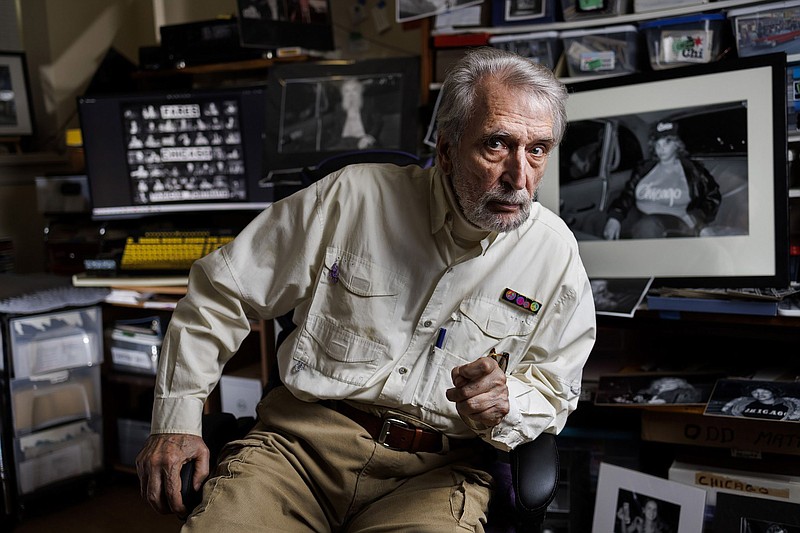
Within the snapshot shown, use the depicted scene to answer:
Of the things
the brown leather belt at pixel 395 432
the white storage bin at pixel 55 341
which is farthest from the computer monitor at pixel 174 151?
the brown leather belt at pixel 395 432

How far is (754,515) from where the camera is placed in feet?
5.66

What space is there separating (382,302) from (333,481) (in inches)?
13.5

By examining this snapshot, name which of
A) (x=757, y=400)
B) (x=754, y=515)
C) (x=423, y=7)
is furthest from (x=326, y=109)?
(x=754, y=515)

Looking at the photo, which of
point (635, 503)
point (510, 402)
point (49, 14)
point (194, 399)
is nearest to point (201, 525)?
point (194, 399)

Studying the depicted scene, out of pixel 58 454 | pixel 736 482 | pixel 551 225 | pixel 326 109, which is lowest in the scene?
pixel 58 454

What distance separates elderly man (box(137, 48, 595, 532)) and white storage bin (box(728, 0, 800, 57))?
737 mm

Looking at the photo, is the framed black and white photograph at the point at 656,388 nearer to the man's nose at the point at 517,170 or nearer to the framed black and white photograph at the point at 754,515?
the framed black and white photograph at the point at 754,515

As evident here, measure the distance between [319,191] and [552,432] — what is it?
0.62 metres

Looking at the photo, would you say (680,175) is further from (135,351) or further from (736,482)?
(135,351)

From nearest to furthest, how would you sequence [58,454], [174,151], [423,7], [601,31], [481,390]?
[481,390] < [601,31] < [423,7] < [58,454] < [174,151]

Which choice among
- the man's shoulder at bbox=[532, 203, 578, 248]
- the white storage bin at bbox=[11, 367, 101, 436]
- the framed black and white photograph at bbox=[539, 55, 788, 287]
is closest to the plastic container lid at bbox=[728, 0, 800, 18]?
the framed black and white photograph at bbox=[539, 55, 788, 287]

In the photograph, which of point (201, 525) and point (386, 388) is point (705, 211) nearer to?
point (386, 388)

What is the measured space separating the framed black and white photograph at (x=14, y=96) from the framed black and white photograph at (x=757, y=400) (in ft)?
8.85

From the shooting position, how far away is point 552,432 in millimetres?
1326
